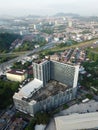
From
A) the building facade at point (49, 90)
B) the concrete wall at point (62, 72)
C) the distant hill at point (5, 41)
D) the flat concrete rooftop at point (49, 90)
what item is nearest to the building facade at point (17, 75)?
the building facade at point (49, 90)

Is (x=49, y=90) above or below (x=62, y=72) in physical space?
below

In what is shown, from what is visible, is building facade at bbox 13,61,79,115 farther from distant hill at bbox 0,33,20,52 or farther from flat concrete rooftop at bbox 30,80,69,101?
distant hill at bbox 0,33,20,52

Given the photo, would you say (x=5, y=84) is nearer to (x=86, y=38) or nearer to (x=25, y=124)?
(x=25, y=124)

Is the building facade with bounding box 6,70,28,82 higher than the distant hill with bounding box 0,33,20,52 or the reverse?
the reverse

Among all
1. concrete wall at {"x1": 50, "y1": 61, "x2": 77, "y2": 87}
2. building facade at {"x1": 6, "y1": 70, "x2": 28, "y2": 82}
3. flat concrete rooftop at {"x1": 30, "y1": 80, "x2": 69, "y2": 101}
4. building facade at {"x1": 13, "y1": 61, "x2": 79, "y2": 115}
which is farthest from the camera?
building facade at {"x1": 6, "y1": 70, "x2": 28, "y2": 82}

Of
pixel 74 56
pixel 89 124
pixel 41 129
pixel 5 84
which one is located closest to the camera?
pixel 89 124

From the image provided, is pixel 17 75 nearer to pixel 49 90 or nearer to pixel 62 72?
pixel 49 90

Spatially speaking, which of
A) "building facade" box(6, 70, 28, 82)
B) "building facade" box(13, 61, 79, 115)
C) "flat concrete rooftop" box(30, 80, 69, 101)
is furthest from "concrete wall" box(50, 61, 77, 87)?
"building facade" box(6, 70, 28, 82)

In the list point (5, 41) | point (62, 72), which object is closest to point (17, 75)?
point (62, 72)

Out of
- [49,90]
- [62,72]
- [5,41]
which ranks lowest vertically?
[49,90]

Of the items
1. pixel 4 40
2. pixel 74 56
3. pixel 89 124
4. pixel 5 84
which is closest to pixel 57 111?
pixel 89 124

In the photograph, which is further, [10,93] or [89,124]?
[10,93]
